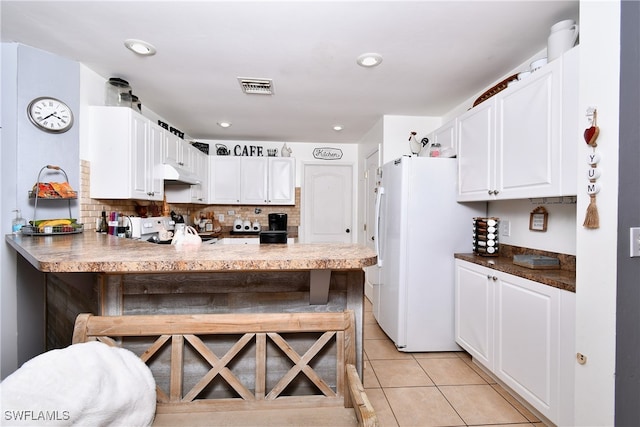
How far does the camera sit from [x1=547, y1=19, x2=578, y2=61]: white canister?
168 centimetres

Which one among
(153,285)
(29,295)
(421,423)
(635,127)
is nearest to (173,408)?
(153,285)

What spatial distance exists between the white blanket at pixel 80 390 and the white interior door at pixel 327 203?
159 inches

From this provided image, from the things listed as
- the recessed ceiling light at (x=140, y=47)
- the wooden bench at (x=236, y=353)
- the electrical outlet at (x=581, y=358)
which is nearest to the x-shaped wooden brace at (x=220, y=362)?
the wooden bench at (x=236, y=353)

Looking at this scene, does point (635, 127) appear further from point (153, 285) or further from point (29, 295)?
point (29, 295)

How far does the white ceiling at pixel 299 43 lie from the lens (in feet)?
5.48

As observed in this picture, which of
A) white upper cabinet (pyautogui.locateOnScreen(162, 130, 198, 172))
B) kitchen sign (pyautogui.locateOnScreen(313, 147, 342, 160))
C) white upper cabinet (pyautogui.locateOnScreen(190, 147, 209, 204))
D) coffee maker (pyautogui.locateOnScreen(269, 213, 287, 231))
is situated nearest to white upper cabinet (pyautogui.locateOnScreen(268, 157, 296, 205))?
coffee maker (pyautogui.locateOnScreen(269, 213, 287, 231))

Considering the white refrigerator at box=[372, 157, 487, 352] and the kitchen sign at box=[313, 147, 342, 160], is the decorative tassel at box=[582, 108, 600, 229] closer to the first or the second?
the white refrigerator at box=[372, 157, 487, 352]

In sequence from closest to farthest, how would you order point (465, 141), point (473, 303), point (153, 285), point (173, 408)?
point (173, 408)
point (153, 285)
point (473, 303)
point (465, 141)

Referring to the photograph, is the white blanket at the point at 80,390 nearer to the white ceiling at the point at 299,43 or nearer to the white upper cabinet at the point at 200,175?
the white ceiling at the point at 299,43

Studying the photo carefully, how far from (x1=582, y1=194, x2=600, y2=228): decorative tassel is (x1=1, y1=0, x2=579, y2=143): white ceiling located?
3.61 ft

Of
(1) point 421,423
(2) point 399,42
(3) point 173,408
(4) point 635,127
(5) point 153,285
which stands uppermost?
(2) point 399,42

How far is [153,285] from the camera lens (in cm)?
117

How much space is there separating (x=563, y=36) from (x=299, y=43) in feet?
5.00

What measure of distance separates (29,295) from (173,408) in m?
1.75
